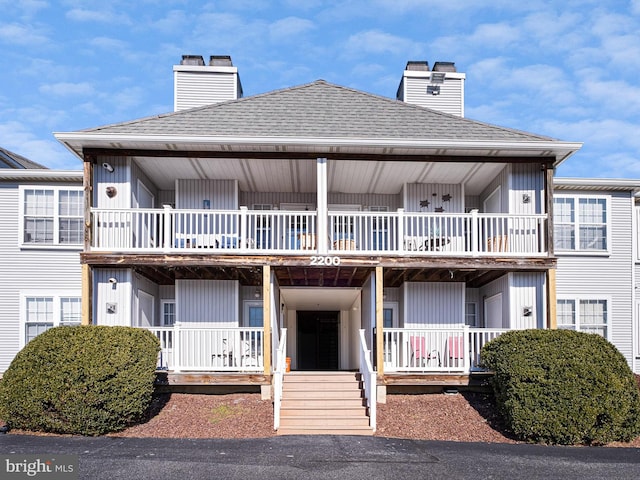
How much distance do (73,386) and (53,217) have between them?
6864mm

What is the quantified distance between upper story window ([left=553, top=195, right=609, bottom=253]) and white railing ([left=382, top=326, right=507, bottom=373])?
364 cm

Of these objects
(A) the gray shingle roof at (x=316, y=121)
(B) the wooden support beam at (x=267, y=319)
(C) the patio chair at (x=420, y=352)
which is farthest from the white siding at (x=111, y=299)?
(C) the patio chair at (x=420, y=352)

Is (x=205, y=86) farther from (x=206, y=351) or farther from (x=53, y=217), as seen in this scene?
(x=206, y=351)

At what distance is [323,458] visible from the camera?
11047 mm

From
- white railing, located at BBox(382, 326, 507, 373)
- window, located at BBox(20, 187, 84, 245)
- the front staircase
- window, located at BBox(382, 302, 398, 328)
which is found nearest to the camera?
the front staircase

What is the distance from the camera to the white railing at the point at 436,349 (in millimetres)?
Answer: 15609

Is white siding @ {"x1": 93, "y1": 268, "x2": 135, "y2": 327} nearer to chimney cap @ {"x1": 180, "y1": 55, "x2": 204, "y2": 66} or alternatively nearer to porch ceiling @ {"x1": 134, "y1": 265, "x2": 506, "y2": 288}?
porch ceiling @ {"x1": 134, "y1": 265, "x2": 506, "y2": 288}

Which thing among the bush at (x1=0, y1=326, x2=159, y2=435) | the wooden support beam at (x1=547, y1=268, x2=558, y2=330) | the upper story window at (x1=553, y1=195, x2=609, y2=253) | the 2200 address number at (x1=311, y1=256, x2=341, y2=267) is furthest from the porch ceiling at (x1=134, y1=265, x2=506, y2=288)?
the bush at (x1=0, y1=326, x2=159, y2=435)

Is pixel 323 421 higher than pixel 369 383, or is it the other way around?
pixel 369 383

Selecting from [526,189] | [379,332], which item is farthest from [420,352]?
[526,189]

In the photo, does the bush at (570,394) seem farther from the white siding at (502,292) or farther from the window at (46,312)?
the window at (46,312)

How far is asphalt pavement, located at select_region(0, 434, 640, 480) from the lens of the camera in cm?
1005

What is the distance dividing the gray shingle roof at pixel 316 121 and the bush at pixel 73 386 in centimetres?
482

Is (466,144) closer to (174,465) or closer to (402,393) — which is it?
(402,393)
